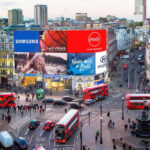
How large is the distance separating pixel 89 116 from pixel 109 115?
431 cm

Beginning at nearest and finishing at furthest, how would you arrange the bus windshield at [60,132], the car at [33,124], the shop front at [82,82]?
the bus windshield at [60,132] → the car at [33,124] → the shop front at [82,82]

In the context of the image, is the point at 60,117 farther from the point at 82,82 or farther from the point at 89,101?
the point at 82,82

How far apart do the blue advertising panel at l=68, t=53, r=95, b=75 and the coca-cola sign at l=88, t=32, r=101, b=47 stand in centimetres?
279

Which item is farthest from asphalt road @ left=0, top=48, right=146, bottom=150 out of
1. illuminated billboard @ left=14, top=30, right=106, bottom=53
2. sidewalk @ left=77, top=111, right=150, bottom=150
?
illuminated billboard @ left=14, top=30, right=106, bottom=53

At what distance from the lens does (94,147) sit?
39.1 m

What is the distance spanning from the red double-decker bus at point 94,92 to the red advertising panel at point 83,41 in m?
11.9

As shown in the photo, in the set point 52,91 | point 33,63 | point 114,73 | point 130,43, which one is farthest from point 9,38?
point 130,43

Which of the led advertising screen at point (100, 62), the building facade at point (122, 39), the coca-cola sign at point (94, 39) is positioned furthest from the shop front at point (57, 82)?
the building facade at point (122, 39)

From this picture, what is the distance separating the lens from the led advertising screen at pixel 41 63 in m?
74.6

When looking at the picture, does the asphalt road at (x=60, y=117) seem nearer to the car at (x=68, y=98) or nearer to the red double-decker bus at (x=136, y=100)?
the red double-decker bus at (x=136, y=100)

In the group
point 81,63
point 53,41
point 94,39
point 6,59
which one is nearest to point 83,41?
point 94,39

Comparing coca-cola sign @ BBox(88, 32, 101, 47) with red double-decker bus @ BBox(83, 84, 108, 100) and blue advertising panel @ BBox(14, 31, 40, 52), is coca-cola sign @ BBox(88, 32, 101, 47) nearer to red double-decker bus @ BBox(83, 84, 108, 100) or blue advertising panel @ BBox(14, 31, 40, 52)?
red double-decker bus @ BBox(83, 84, 108, 100)

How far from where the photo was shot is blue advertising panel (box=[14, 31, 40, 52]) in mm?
76000

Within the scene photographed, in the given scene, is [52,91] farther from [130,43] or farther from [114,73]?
[130,43]
